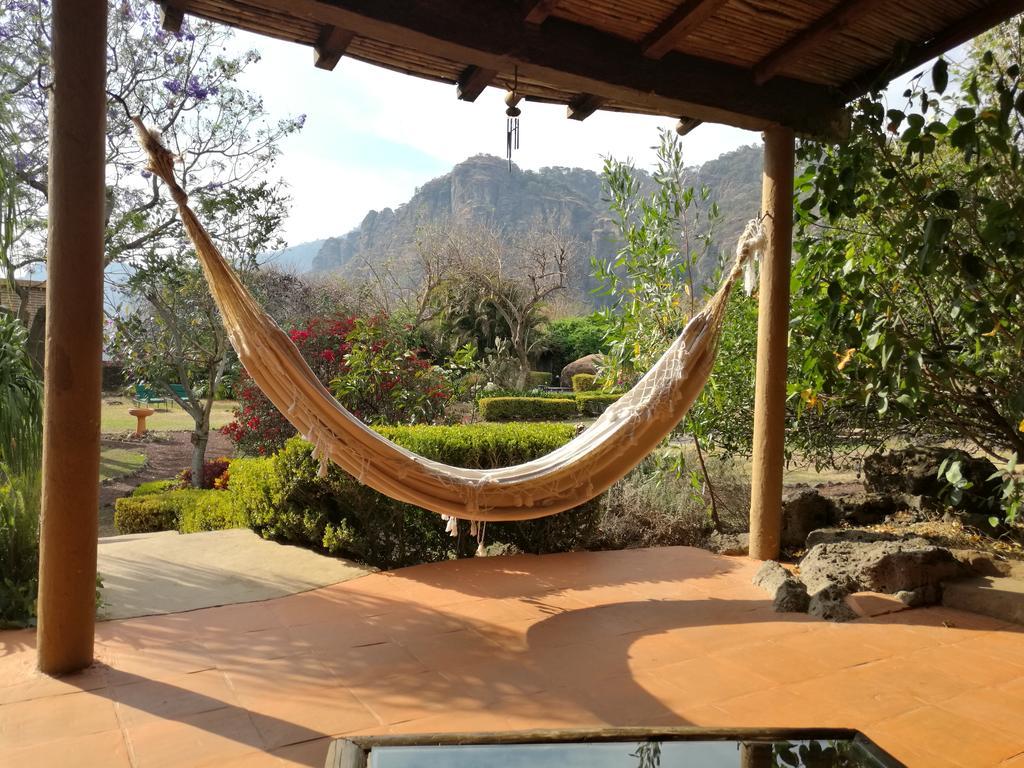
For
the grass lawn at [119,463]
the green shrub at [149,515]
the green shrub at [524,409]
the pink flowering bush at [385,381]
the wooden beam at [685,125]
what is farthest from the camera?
the green shrub at [524,409]

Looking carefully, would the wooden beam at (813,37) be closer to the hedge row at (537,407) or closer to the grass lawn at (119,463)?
the grass lawn at (119,463)

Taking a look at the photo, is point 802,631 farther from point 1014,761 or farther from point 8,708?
point 8,708

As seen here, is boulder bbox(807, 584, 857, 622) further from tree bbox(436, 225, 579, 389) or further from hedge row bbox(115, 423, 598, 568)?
tree bbox(436, 225, 579, 389)

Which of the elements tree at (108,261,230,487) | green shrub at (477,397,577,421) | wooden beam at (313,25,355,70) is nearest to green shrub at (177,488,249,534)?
tree at (108,261,230,487)

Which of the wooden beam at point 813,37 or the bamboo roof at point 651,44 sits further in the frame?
the wooden beam at point 813,37

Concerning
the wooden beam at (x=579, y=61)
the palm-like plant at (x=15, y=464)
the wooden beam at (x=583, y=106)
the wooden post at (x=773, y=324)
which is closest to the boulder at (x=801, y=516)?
the wooden post at (x=773, y=324)

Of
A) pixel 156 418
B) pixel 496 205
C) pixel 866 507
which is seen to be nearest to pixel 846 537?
pixel 866 507

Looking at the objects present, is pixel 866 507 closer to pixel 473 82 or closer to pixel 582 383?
pixel 473 82

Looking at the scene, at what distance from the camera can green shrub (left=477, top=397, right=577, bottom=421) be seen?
11.0 meters

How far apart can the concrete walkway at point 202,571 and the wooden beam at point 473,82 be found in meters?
1.87

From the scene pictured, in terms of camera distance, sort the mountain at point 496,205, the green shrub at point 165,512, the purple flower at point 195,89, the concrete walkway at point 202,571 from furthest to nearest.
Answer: the mountain at point 496,205 → the purple flower at point 195,89 → the green shrub at point 165,512 → the concrete walkway at point 202,571

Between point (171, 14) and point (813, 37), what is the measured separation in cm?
208

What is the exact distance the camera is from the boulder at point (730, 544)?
3.40 m

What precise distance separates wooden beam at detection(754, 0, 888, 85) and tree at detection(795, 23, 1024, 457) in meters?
0.32
